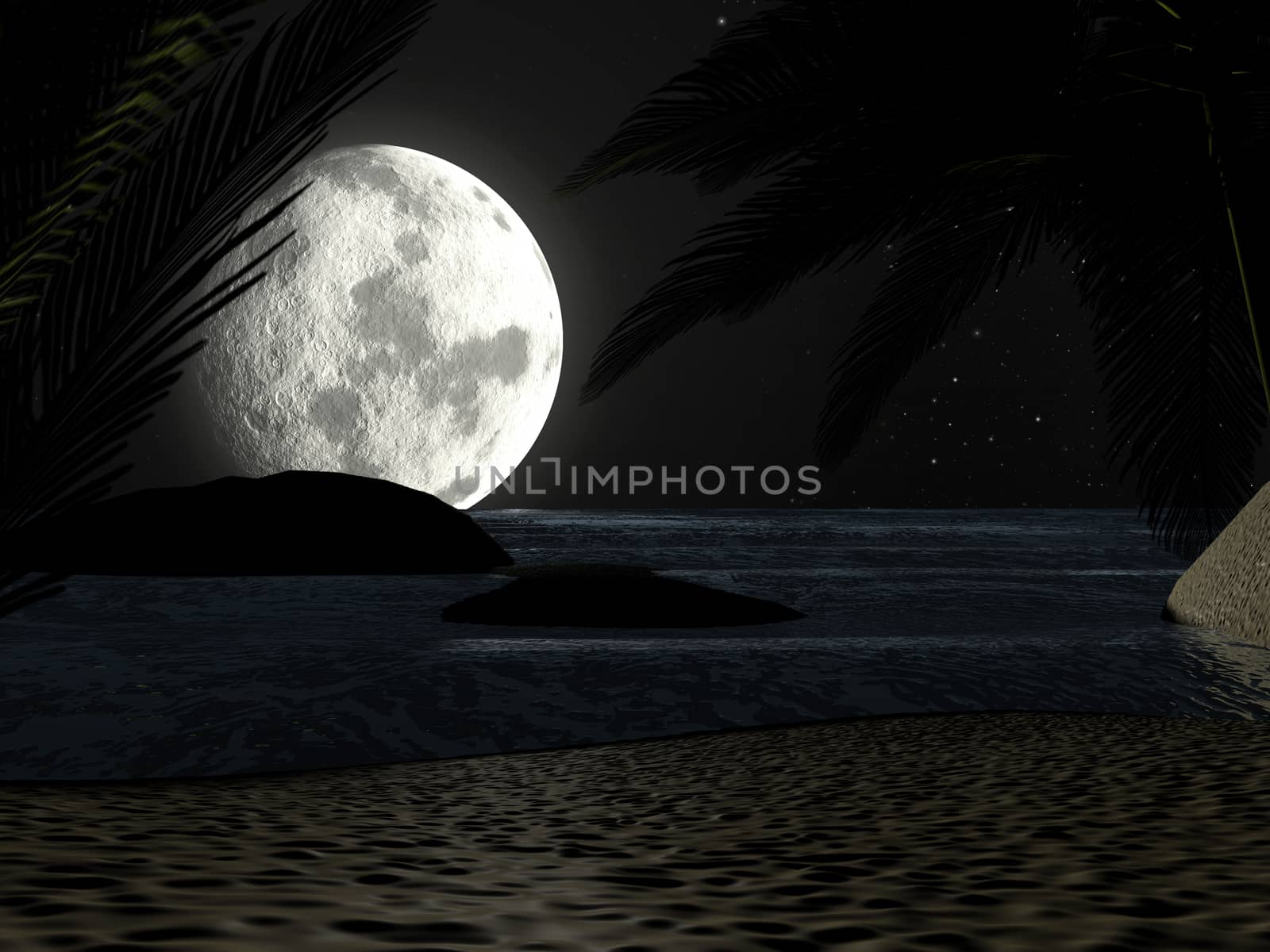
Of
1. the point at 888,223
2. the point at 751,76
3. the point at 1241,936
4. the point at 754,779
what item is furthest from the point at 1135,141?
the point at 1241,936

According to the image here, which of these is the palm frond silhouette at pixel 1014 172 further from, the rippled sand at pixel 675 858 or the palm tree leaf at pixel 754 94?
the rippled sand at pixel 675 858

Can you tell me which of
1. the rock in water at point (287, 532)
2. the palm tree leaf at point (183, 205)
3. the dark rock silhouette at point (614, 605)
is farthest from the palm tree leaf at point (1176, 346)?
the rock in water at point (287, 532)

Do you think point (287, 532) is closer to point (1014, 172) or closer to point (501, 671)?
point (501, 671)

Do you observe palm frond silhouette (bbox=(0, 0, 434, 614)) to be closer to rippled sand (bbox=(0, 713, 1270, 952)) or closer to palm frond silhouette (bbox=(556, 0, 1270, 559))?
rippled sand (bbox=(0, 713, 1270, 952))

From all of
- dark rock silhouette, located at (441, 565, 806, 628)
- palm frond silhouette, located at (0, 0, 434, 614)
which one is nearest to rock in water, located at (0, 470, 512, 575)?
dark rock silhouette, located at (441, 565, 806, 628)

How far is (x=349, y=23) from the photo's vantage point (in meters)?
1.81

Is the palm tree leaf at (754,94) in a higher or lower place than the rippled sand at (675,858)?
higher

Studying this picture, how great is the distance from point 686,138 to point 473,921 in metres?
3.73

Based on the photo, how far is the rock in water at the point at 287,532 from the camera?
1018 centimetres

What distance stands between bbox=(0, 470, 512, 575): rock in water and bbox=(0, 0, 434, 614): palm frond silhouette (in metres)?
8.03

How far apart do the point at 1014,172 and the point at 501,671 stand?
8.26ft

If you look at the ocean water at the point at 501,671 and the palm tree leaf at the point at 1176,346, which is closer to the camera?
the ocean water at the point at 501,671

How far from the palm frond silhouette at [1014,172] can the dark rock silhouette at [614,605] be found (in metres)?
1.71

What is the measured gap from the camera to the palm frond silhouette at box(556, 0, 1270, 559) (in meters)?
4.15
